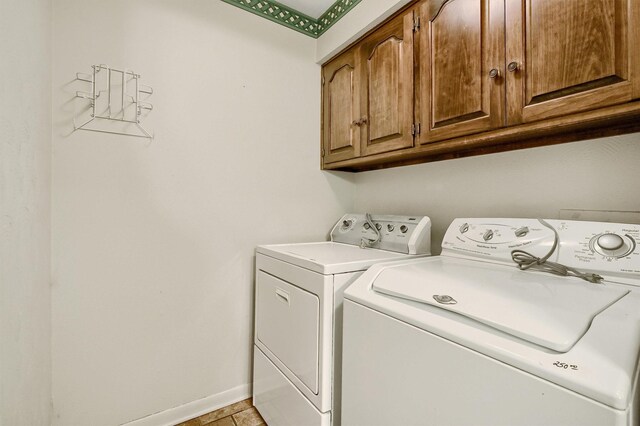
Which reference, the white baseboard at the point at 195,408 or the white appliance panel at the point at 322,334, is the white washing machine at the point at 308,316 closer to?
the white appliance panel at the point at 322,334

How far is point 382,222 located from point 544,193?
0.77 metres

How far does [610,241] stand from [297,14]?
207 centimetres

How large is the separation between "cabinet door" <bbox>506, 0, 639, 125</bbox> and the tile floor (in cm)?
194

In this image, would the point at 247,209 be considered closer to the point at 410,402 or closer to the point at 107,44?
the point at 107,44

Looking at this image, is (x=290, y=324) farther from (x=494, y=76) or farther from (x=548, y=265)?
(x=494, y=76)

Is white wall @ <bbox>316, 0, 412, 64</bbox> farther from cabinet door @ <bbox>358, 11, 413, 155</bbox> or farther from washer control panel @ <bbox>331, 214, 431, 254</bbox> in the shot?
washer control panel @ <bbox>331, 214, 431, 254</bbox>

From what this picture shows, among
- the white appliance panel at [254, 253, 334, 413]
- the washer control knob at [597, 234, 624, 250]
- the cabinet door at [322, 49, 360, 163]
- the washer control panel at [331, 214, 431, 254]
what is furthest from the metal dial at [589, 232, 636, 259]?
the cabinet door at [322, 49, 360, 163]

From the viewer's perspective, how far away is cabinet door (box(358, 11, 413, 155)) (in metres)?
1.40

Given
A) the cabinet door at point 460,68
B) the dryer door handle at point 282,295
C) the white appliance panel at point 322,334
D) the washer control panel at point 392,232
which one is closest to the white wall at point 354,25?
the cabinet door at point 460,68

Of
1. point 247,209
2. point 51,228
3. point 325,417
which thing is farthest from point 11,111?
point 325,417

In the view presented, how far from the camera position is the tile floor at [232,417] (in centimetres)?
152

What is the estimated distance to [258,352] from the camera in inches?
64.2

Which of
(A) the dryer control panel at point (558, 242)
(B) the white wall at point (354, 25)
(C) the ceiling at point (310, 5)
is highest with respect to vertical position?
(C) the ceiling at point (310, 5)

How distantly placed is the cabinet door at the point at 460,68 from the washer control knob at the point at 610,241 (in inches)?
19.8
